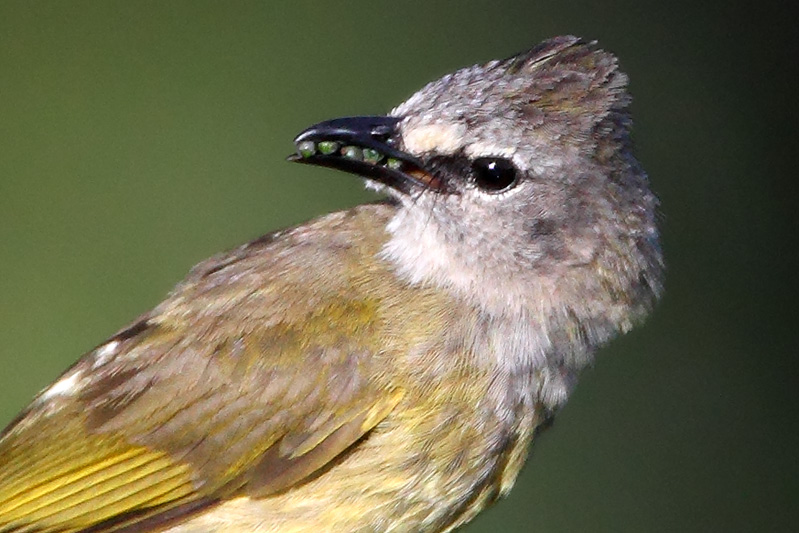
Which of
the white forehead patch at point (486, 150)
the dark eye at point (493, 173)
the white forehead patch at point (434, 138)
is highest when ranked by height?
→ the white forehead patch at point (434, 138)

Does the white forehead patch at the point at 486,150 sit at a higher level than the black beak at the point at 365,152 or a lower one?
lower

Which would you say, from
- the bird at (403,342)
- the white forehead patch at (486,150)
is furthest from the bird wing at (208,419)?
the white forehead patch at (486,150)

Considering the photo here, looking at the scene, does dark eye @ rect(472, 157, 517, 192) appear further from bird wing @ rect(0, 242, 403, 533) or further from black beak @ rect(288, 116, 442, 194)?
bird wing @ rect(0, 242, 403, 533)

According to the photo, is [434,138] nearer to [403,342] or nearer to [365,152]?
[365,152]

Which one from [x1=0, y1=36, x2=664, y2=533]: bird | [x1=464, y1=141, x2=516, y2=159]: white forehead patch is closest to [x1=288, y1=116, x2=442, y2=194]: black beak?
[x1=0, y1=36, x2=664, y2=533]: bird

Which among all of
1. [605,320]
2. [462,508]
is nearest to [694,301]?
[605,320]

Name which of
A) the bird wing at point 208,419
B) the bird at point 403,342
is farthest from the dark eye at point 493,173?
the bird wing at point 208,419

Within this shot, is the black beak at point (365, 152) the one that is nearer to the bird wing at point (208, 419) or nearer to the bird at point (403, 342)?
the bird at point (403, 342)

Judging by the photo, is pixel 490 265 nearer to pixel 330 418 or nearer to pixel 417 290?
pixel 417 290
